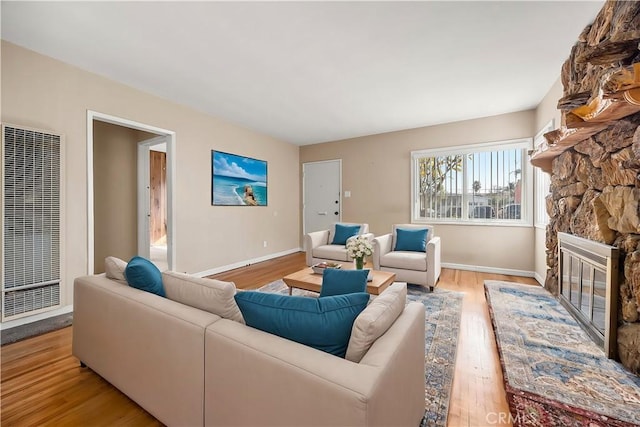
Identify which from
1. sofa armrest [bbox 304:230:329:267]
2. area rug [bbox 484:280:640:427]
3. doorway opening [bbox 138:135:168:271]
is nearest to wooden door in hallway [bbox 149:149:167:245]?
doorway opening [bbox 138:135:168:271]

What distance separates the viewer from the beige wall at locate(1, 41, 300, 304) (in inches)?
99.7

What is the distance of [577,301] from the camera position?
2.22 m

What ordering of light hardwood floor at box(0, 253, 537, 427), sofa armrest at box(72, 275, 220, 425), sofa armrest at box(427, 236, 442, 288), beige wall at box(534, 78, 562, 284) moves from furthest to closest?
sofa armrest at box(427, 236, 442, 288) < beige wall at box(534, 78, 562, 284) < light hardwood floor at box(0, 253, 537, 427) < sofa armrest at box(72, 275, 220, 425)

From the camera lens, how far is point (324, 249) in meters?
4.27

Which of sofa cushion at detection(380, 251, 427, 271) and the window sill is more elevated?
the window sill

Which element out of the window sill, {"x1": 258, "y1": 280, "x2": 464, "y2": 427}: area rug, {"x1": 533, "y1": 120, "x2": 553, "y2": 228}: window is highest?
{"x1": 533, "y1": 120, "x2": 553, "y2": 228}: window

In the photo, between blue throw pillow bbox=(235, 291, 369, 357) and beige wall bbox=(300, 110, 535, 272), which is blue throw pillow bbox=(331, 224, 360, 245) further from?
blue throw pillow bbox=(235, 291, 369, 357)

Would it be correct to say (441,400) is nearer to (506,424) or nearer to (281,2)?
(506,424)

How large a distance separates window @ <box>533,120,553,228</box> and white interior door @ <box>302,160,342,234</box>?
3.32 metres

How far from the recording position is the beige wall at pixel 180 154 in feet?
8.30

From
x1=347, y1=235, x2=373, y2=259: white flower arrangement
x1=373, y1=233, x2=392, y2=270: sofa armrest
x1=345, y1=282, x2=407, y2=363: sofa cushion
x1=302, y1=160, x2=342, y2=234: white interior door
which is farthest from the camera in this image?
x1=302, y1=160, x2=342, y2=234: white interior door

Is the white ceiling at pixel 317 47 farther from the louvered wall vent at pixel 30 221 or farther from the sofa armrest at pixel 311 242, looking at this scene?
the sofa armrest at pixel 311 242

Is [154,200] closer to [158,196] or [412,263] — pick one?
[158,196]

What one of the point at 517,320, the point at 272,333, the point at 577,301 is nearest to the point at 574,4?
the point at 577,301
